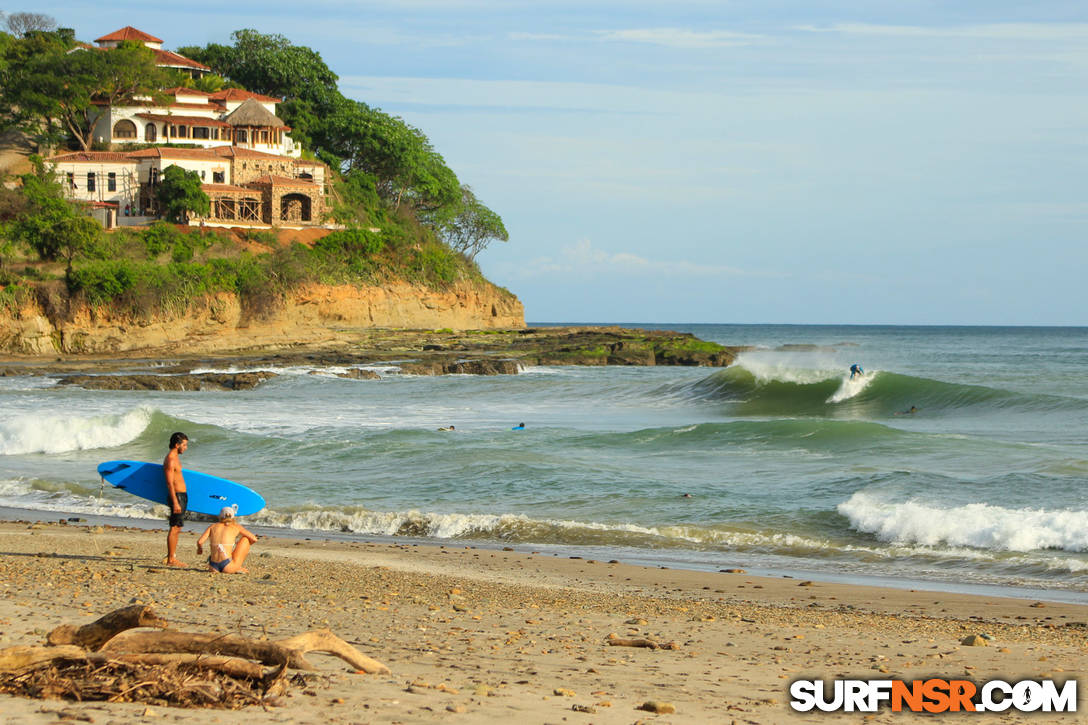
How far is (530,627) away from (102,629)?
114 inches

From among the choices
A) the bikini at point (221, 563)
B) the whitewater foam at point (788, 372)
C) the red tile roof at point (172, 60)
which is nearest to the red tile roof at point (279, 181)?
the red tile roof at point (172, 60)

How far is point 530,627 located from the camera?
23.1ft

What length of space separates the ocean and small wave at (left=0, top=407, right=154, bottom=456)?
0.16 feet

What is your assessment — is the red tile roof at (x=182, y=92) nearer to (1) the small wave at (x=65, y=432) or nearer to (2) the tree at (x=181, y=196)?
(2) the tree at (x=181, y=196)

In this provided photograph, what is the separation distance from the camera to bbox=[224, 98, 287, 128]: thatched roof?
63.4 m

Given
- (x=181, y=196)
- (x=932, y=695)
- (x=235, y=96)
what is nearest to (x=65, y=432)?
(x=932, y=695)

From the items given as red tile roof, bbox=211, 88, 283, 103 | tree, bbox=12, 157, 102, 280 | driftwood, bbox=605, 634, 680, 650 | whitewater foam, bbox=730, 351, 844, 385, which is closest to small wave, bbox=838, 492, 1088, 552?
driftwood, bbox=605, 634, 680, 650

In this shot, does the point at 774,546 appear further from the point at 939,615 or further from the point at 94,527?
the point at 94,527

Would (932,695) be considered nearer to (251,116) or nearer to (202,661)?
(202,661)

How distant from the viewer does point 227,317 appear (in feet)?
178

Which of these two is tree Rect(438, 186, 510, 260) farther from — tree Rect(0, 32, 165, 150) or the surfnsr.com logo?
the surfnsr.com logo

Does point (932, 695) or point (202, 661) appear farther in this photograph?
point (932, 695)

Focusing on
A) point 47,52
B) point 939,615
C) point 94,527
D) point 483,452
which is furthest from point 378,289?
point 939,615

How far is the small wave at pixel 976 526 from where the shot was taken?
11.0 m
